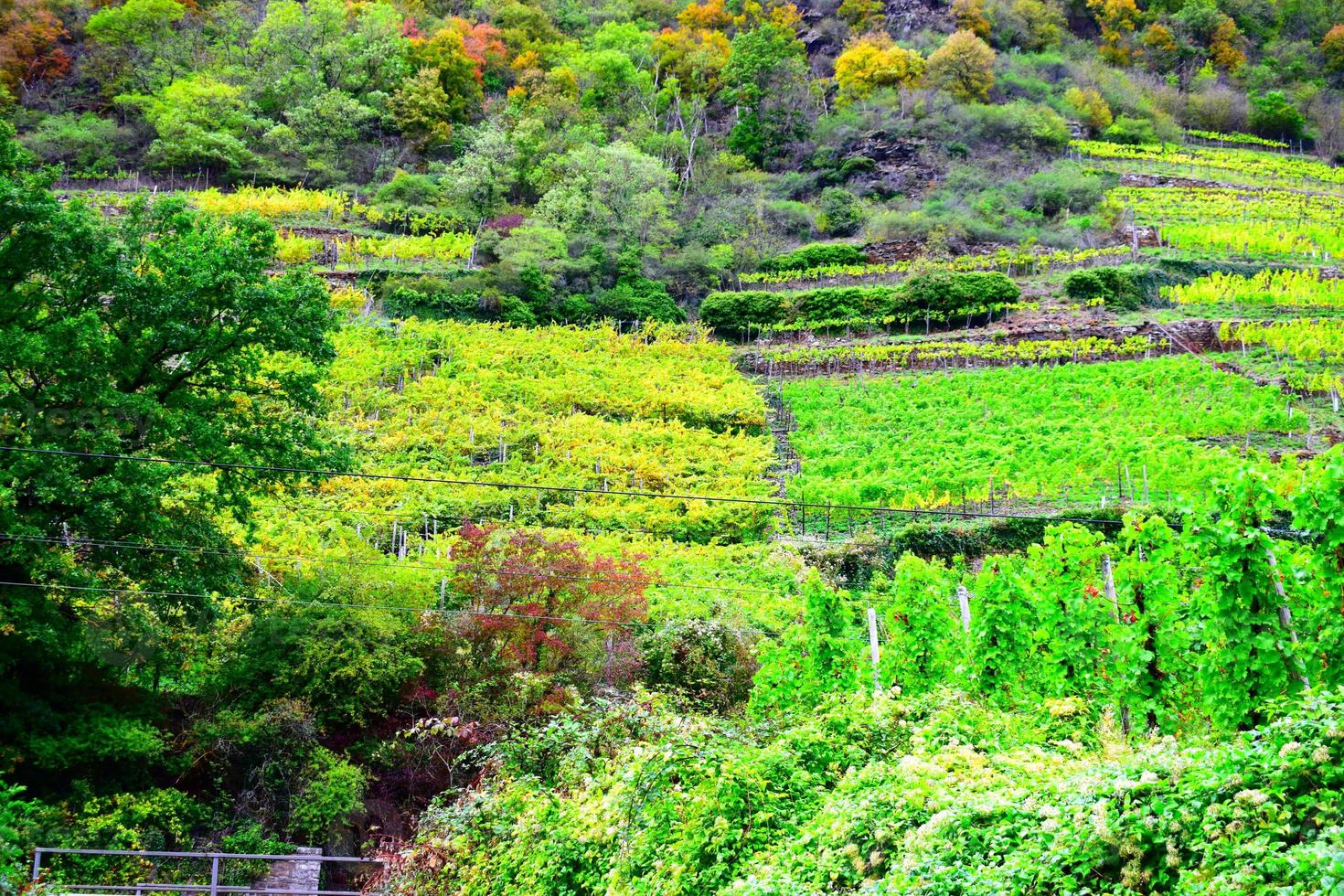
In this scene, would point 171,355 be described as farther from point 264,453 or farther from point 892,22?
point 892,22

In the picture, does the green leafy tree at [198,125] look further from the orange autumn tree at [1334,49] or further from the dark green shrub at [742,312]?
the orange autumn tree at [1334,49]

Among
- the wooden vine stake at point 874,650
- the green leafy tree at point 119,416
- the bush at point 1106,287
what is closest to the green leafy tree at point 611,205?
the bush at point 1106,287

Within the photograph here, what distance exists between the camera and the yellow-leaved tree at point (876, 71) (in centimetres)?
5791

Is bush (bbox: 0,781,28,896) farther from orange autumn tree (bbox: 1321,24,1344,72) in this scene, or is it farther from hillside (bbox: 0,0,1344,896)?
orange autumn tree (bbox: 1321,24,1344,72)

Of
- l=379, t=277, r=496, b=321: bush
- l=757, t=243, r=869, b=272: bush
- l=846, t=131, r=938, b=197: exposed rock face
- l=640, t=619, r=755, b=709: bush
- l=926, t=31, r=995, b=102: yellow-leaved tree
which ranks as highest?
l=926, t=31, r=995, b=102: yellow-leaved tree

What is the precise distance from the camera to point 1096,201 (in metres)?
47.4

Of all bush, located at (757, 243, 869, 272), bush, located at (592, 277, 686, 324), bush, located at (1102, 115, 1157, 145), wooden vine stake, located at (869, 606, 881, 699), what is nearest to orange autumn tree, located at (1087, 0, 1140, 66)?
bush, located at (1102, 115, 1157, 145)

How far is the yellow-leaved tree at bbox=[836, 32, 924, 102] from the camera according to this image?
2280 inches

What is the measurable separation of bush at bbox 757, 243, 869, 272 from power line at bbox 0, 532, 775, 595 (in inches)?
1021

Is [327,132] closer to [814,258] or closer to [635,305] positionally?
[635,305]

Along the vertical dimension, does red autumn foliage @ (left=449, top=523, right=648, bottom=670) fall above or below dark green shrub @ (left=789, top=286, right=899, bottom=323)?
below

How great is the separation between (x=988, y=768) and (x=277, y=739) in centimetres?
969

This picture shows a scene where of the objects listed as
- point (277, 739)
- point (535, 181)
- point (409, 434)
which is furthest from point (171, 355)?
point (535, 181)

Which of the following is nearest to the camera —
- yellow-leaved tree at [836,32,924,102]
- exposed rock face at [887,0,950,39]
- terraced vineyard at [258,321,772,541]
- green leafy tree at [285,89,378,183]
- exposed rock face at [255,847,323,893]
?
exposed rock face at [255,847,323,893]
